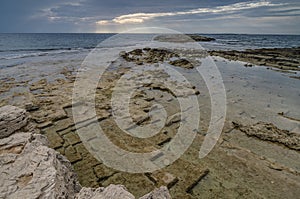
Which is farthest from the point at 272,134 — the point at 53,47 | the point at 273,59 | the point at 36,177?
the point at 53,47

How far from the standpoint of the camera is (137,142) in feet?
15.9

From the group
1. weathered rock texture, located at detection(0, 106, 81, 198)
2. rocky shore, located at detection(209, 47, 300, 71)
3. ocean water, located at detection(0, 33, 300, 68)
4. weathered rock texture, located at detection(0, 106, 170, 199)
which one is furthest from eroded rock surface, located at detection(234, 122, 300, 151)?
ocean water, located at detection(0, 33, 300, 68)

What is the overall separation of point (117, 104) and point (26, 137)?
4.00 m

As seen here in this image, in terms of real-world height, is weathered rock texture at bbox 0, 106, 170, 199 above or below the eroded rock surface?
above

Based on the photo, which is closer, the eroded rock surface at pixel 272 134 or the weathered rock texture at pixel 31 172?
the weathered rock texture at pixel 31 172

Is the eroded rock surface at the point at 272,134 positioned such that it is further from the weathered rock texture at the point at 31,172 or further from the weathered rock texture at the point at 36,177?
the weathered rock texture at the point at 31,172

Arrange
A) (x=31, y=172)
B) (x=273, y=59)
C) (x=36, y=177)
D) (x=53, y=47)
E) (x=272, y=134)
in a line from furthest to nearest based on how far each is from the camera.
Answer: (x=53, y=47), (x=273, y=59), (x=272, y=134), (x=31, y=172), (x=36, y=177)

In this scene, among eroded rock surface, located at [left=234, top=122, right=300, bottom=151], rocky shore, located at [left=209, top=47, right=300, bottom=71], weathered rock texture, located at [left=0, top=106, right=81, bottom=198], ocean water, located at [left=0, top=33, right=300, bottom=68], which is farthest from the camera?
ocean water, located at [left=0, top=33, right=300, bottom=68]

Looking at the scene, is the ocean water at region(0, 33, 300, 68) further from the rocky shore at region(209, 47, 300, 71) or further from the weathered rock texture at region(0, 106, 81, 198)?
the weathered rock texture at region(0, 106, 81, 198)

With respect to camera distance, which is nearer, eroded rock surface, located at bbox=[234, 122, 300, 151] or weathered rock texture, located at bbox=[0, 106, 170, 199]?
weathered rock texture, located at bbox=[0, 106, 170, 199]

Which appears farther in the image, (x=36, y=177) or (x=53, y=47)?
(x=53, y=47)

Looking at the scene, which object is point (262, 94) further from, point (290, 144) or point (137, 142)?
point (137, 142)

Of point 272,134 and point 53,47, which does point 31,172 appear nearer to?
point 272,134

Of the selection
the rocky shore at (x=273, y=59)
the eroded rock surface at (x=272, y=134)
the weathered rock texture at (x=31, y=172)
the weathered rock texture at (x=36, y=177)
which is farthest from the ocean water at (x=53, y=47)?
the eroded rock surface at (x=272, y=134)
